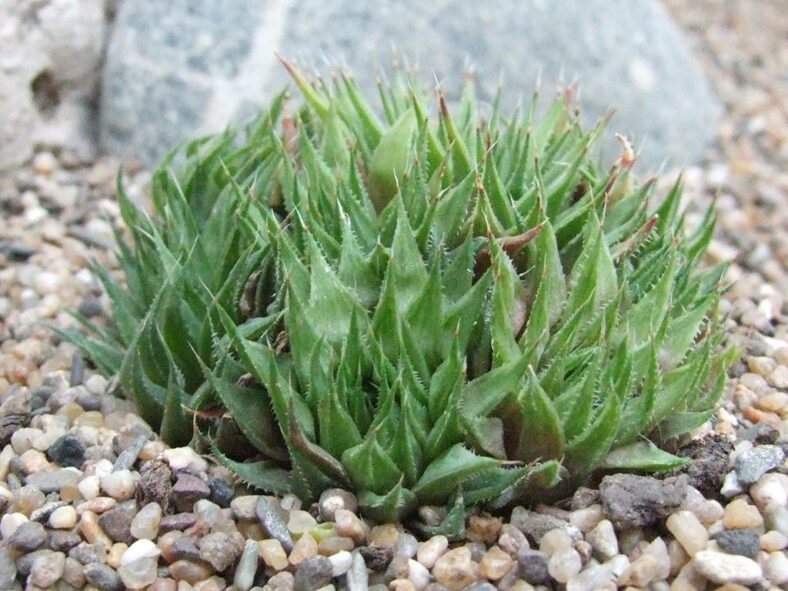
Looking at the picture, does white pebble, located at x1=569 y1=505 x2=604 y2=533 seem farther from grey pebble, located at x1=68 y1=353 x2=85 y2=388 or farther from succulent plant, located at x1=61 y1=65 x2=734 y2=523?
grey pebble, located at x1=68 y1=353 x2=85 y2=388

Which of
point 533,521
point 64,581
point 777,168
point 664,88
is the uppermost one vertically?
point 664,88

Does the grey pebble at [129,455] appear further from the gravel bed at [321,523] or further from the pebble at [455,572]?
the pebble at [455,572]

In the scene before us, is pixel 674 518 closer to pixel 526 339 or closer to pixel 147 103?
pixel 526 339

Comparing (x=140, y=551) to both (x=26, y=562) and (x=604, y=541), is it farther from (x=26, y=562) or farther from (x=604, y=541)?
(x=604, y=541)

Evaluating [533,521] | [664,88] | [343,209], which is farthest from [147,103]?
[533,521]

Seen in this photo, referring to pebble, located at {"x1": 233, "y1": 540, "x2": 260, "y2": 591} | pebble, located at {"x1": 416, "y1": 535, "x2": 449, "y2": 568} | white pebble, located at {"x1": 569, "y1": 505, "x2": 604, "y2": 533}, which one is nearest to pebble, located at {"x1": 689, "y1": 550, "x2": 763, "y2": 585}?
white pebble, located at {"x1": 569, "y1": 505, "x2": 604, "y2": 533}

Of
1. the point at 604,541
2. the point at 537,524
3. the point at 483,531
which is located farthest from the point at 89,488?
the point at 604,541
